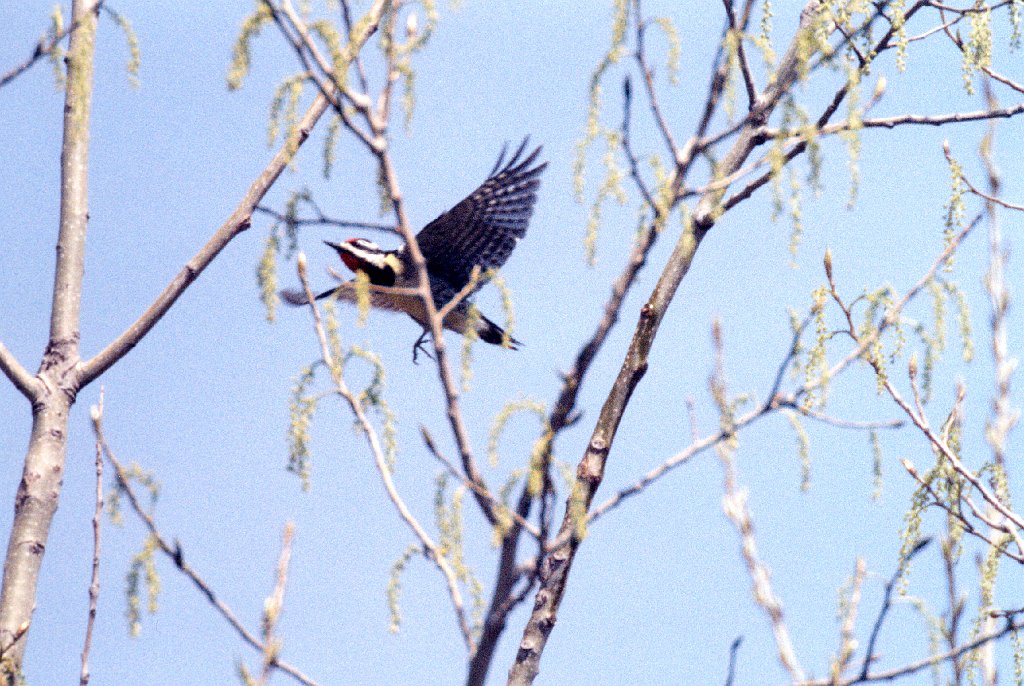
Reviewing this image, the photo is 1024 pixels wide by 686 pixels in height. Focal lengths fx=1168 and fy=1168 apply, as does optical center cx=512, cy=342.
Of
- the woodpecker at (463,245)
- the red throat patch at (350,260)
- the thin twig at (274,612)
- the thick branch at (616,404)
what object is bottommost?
the thin twig at (274,612)

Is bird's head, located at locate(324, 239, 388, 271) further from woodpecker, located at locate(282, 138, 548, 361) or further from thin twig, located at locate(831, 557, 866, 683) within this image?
thin twig, located at locate(831, 557, 866, 683)

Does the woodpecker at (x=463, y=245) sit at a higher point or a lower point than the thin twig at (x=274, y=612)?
higher

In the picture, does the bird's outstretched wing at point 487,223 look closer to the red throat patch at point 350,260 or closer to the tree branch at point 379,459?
the red throat patch at point 350,260

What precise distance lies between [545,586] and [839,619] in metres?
0.64

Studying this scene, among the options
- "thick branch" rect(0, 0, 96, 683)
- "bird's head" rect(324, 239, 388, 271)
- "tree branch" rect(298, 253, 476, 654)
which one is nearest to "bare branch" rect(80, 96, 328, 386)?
"thick branch" rect(0, 0, 96, 683)

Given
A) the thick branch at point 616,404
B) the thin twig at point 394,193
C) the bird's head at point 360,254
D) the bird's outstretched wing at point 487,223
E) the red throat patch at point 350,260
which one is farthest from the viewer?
the red throat patch at point 350,260

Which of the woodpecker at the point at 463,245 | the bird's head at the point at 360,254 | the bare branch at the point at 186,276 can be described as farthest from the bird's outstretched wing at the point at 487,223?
the bare branch at the point at 186,276

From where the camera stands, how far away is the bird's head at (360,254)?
587cm

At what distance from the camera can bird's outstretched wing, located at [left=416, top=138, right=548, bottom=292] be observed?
17.0ft

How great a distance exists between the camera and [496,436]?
199cm

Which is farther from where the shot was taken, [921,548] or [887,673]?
[921,548]

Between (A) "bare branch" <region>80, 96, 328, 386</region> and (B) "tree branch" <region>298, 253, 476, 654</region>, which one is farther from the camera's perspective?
(A) "bare branch" <region>80, 96, 328, 386</region>

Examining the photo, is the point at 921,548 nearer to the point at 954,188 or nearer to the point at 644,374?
the point at 644,374

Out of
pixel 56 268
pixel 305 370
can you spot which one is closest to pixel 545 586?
pixel 305 370
